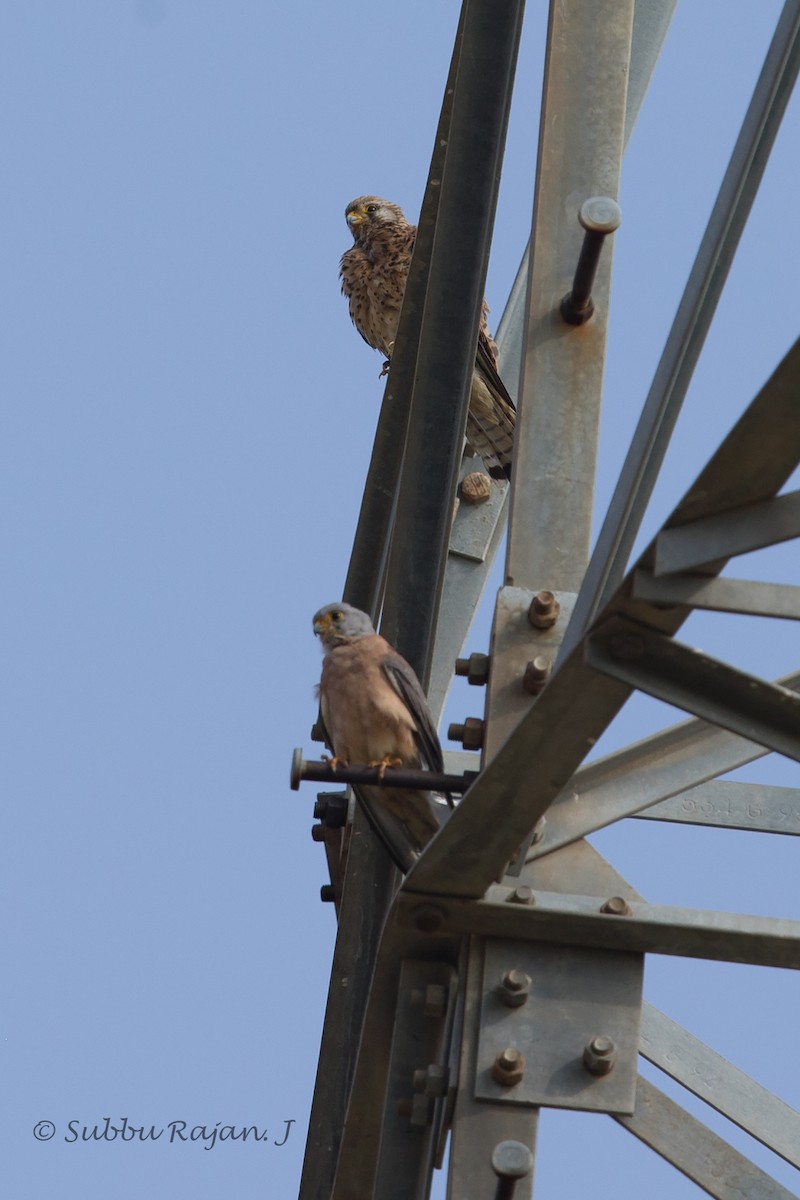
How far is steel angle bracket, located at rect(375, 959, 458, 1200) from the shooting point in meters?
3.27

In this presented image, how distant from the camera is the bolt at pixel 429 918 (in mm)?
3066

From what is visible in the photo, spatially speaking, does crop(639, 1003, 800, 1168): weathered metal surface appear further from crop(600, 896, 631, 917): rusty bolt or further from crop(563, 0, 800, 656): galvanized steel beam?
crop(563, 0, 800, 656): galvanized steel beam

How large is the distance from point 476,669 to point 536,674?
17cm

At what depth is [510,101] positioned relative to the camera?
421 cm

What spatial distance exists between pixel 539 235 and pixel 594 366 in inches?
12.7

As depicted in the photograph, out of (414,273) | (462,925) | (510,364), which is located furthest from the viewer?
(510,364)

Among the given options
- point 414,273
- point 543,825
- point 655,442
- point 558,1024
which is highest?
point 414,273

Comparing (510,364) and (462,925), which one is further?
(510,364)

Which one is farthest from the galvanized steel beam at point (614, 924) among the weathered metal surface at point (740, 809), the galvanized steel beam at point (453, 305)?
the weathered metal surface at point (740, 809)

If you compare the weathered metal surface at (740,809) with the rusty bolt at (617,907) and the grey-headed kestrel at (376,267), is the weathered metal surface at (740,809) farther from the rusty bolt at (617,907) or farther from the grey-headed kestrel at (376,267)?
the grey-headed kestrel at (376,267)

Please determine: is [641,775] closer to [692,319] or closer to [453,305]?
[692,319]

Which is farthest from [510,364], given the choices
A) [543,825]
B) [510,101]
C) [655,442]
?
[655,442]

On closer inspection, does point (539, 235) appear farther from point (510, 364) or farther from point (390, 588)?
point (510, 364)

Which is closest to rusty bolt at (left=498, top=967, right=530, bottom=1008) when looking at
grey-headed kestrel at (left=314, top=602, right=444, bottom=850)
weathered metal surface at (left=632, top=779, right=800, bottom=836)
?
grey-headed kestrel at (left=314, top=602, right=444, bottom=850)
